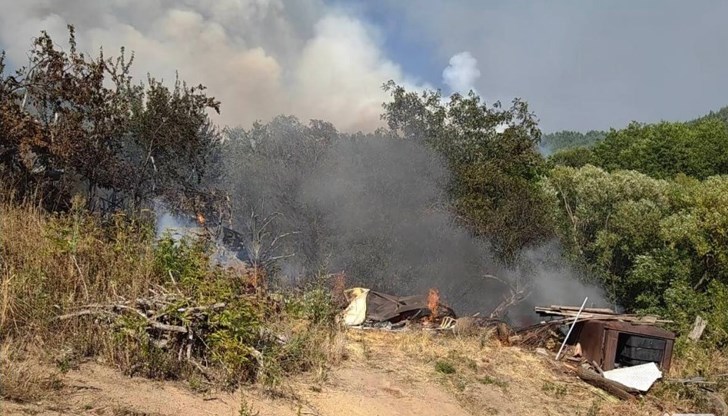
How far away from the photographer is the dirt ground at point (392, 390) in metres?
4.85

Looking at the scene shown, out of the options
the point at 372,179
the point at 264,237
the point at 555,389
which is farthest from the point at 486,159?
the point at 555,389

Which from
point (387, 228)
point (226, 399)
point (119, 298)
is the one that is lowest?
point (226, 399)

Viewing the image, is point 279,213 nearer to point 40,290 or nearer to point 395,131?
point 395,131

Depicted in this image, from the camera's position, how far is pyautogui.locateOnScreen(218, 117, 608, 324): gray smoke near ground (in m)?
16.8

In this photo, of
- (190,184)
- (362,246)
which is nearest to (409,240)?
(362,246)

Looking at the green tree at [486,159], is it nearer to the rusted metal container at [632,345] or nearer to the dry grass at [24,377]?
the rusted metal container at [632,345]

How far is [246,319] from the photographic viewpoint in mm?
6180

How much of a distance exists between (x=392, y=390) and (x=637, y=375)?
5028 millimetres

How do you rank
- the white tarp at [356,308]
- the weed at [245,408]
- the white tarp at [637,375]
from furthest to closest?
the white tarp at [356,308], the white tarp at [637,375], the weed at [245,408]

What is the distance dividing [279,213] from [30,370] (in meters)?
12.7

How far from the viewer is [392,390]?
755 cm

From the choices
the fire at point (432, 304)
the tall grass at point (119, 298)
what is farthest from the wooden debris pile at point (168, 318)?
the fire at point (432, 304)

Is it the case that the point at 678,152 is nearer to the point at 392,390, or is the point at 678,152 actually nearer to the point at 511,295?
the point at 511,295

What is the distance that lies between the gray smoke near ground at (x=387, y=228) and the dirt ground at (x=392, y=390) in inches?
217
